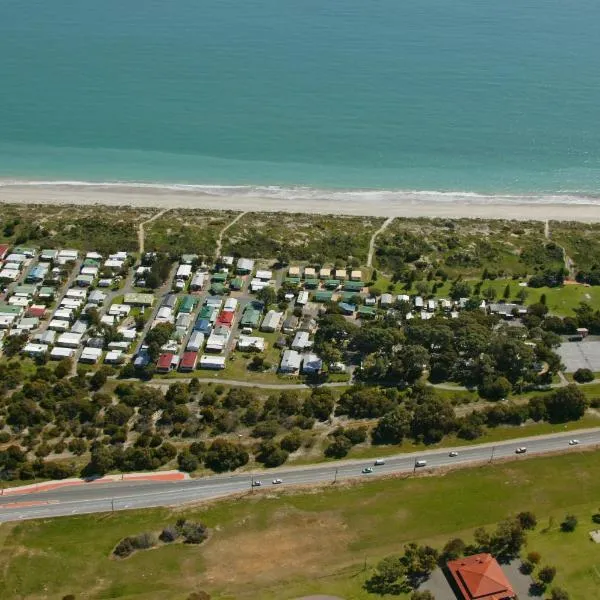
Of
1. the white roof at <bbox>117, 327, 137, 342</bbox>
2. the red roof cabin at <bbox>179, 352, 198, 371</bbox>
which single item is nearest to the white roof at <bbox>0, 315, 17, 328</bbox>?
the white roof at <bbox>117, 327, 137, 342</bbox>

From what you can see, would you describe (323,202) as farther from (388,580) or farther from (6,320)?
(388,580)

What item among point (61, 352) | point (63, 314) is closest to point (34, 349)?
point (61, 352)

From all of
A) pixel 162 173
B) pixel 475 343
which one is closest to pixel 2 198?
pixel 162 173

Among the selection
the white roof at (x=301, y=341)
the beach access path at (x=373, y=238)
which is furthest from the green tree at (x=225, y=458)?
the beach access path at (x=373, y=238)

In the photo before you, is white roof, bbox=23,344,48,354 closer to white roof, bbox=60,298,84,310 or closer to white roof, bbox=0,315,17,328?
white roof, bbox=0,315,17,328

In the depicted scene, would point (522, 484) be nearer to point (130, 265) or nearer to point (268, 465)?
point (268, 465)

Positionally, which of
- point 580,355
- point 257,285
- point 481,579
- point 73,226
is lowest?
point 481,579

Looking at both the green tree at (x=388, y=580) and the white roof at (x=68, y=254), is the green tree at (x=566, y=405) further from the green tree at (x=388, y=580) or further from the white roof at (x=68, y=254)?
the white roof at (x=68, y=254)
